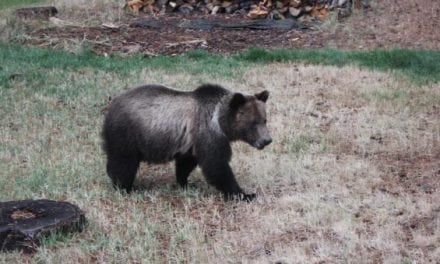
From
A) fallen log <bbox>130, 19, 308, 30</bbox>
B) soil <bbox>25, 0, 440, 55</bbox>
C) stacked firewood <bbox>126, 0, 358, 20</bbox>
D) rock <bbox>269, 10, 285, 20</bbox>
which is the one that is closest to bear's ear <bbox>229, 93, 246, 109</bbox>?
soil <bbox>25, 0, 440, 55</bbox>

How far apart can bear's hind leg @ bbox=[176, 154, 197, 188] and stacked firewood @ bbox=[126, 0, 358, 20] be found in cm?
1145

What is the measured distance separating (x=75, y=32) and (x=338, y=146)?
10.0 meters

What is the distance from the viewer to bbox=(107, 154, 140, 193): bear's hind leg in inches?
309

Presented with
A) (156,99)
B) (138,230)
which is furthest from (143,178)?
(138,230)

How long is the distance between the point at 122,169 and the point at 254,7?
1259 cm

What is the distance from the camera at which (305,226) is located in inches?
264

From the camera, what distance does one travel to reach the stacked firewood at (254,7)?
19125 millimetres

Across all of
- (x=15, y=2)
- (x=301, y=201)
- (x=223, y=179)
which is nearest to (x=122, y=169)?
Answer: (x=223, y=179)

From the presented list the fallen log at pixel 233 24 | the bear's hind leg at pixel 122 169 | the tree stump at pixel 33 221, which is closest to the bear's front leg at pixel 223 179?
the bear's hind leg at pixel 122 169

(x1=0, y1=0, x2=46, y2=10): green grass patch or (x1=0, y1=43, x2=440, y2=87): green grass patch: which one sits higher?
(x1=0, y1=43, x2=440, y2=87): green grass patch

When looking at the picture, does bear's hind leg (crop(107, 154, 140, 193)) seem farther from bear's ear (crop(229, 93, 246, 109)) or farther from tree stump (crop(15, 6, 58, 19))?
tree stump (crop(15, 6, 58, 19))

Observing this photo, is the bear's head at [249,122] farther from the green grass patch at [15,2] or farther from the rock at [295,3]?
the green grass patch at [15,2]

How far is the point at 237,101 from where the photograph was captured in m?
7.55

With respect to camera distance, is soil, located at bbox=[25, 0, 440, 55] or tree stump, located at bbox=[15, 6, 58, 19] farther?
tree stump, located at bbox=[15, 6, 58, 19]
